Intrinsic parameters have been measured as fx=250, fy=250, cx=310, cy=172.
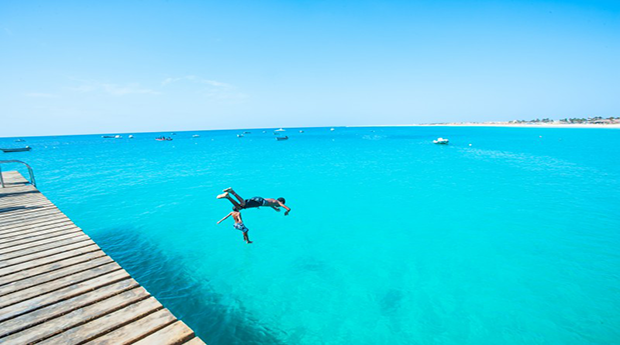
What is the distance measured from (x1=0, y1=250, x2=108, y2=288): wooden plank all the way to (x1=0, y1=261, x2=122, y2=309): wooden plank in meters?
0.71

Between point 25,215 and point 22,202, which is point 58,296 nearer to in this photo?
point 25,215

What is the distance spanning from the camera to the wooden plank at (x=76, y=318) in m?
4.30

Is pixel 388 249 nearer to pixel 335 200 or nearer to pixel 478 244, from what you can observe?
pixel 478 244

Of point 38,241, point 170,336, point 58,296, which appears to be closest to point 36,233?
point 38,241

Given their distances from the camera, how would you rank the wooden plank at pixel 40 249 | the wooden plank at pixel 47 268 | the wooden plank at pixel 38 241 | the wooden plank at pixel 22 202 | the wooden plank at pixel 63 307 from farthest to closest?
the wooden plank at pixel 22 202 → the wooden plank at pixel 38 241 → the wooden plank at pixel 40 249 → the wooden plank at pixel 47 268 → the wooden plank at pixel 63 307

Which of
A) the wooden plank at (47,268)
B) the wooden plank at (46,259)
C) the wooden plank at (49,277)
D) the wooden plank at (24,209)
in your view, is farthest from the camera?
the wooden plank at (24,209)

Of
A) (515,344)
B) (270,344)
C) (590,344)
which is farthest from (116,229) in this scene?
(590,344)

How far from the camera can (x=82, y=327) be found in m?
4.50

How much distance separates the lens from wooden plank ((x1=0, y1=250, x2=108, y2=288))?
6.01 meters

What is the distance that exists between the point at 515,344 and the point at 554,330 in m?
1.66

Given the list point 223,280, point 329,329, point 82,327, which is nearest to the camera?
point 82,327

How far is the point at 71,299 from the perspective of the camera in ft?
17.2

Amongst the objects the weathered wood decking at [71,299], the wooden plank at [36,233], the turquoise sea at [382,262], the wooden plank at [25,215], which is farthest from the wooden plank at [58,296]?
the wooden plank at [25,215]

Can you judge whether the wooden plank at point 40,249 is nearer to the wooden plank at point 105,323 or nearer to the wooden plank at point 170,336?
the wooden plank at point 105,323
